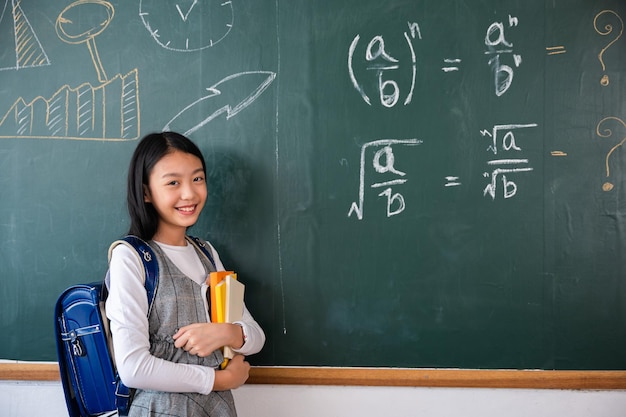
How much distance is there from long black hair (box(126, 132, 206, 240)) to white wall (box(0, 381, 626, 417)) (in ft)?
2.44

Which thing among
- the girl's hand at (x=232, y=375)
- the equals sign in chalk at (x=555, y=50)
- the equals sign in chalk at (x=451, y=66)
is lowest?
the girl's hand at (x=232, y=375)

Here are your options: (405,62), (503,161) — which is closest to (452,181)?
(503,161)

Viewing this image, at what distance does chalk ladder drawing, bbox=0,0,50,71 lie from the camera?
214cm

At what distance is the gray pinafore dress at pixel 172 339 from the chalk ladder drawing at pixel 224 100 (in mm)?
555

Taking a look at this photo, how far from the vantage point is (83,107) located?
213cm

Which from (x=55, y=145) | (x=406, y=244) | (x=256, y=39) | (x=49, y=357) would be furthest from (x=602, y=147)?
(x=49, y=357)

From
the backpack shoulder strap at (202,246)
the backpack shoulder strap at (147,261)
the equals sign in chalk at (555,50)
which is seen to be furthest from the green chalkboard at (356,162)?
the backpack shoulder strap at (147,261)

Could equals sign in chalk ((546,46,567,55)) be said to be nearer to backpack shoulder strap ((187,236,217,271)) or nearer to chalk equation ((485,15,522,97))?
chalk equation ((485,15,522,97))

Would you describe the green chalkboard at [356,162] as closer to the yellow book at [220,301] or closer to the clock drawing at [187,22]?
the clock drawing at [187,22]

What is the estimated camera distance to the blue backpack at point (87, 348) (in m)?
1.72

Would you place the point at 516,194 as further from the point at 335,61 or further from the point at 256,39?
the point at 256,39

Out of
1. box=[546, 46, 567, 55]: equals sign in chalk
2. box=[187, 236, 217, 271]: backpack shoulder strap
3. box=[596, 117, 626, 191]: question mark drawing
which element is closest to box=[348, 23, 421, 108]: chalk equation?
box=[546, 46, 567, 55]: equals sign in chalk

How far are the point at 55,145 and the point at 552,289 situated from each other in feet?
6.21

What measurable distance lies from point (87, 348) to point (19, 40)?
4.01 ft
